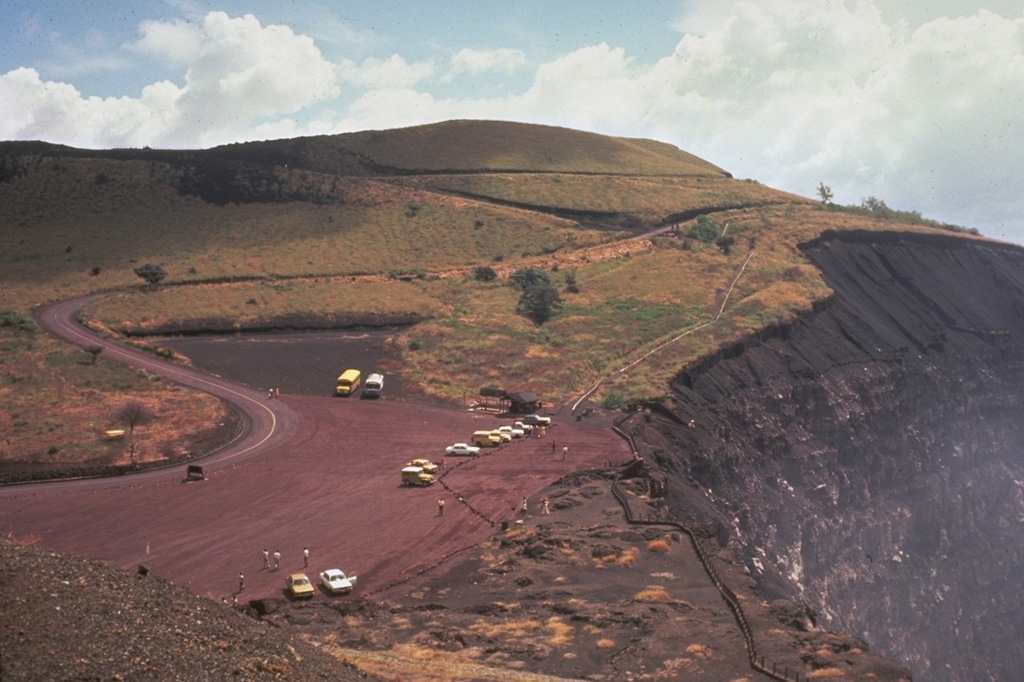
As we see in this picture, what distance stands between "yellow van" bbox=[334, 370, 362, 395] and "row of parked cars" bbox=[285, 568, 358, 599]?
3487 cm

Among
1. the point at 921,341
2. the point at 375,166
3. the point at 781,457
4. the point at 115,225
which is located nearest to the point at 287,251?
the point at 115,225

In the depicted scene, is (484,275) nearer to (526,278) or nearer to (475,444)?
(526,278)

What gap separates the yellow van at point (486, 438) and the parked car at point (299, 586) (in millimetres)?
24094

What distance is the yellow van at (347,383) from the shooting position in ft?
236

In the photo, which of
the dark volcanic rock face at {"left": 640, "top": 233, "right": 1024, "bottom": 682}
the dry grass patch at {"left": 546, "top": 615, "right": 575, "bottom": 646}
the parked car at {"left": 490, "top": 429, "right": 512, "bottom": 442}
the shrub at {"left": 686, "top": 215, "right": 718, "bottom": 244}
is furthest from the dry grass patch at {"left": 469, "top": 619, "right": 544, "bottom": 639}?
the shrub at {"left": 686, "top": 215, "right": 718, "bottom": 244}

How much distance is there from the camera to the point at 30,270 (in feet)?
326

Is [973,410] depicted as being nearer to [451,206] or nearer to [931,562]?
[931,562]

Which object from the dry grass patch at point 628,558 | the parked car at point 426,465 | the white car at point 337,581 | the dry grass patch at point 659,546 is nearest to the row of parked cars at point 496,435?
the parked car at point 426,465

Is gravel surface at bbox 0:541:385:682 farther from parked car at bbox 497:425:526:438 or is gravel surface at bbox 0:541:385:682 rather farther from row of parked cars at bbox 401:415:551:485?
parked car at bbox 497:425:526:438

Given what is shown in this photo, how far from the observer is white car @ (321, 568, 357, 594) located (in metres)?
36.6

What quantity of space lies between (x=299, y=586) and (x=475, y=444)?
24971 millimetres

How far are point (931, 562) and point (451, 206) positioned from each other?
73747 mm

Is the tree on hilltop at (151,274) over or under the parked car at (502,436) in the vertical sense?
over

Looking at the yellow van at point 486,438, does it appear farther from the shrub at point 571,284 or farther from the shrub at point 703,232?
the shrub at point 703,232
